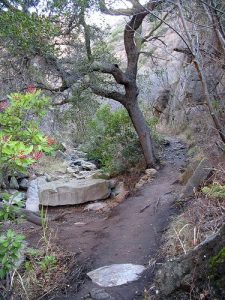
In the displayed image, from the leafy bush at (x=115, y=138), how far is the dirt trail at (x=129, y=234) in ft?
5.12

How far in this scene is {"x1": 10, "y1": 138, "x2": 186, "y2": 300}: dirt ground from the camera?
15.8ft

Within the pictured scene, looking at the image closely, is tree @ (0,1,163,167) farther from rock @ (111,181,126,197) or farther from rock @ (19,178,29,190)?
rock @ (19,178,29,190)

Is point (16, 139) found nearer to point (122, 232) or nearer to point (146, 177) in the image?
point (122, 232)

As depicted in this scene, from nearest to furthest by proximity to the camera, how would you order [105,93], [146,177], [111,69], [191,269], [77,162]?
[191,269], [111,69], [105,93], [146,177], [77,162]

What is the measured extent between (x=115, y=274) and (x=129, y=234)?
1.87 m

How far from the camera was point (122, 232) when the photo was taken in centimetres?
699

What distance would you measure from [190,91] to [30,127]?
40.7 ft

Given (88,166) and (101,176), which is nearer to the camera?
(101,176)

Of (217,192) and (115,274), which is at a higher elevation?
(217,192)

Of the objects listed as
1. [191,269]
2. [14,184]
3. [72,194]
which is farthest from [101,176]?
[191,269]

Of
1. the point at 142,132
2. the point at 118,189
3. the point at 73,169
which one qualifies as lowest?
the point at 118,189

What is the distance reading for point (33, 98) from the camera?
12.2 ft

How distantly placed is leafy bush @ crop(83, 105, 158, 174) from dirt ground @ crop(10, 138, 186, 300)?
1.31 metres

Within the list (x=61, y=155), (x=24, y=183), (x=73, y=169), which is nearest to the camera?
(x=24, y=183)
